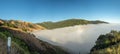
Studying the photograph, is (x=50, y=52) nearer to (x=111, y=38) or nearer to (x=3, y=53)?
(x=111, y=38)

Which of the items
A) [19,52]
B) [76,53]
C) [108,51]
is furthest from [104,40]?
[76,53]

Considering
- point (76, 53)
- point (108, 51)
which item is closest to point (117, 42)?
point (108, 51)

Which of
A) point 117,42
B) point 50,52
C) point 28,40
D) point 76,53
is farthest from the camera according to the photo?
point 76,53

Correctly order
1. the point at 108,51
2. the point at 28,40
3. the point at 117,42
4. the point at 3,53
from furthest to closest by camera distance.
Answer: the point at 28,40, the point at 117,42, the point at 108,51, the point at 3,53

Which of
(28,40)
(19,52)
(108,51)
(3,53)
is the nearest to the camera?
(3,53)

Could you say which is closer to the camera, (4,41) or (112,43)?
(4,41)

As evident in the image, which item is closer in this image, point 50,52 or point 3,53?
point 3,53

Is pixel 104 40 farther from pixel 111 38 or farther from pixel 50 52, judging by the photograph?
pixel 50 52

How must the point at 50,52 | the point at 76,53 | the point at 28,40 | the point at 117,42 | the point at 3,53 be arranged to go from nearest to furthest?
the point at 3,53 → the point at 117,42 → the point at 28,40 → the point at 50,52 → the point at 76,53

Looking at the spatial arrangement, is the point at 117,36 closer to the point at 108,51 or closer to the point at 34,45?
the point at 108,51
